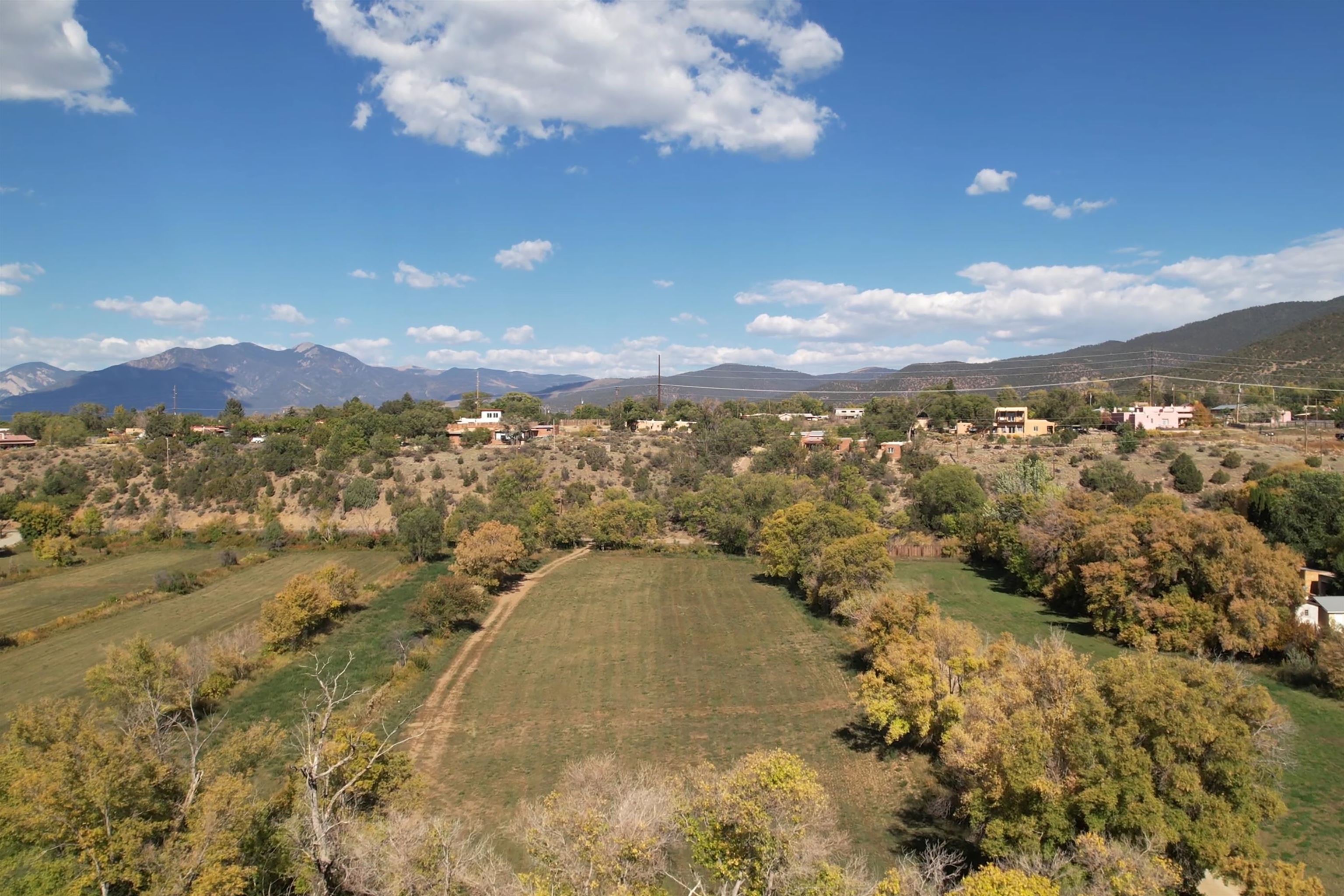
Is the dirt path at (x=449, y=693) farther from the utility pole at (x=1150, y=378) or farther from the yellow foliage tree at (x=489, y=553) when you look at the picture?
the utility pole at (x=1150, y=378)

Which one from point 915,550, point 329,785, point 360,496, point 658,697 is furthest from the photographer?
point 360,496

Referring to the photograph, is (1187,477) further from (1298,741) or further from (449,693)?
(449,693)

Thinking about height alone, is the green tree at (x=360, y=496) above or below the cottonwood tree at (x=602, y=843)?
below

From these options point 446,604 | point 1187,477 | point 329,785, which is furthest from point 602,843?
point 1187,477

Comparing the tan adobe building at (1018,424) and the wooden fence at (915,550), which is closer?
the wooden fence at (915,550)

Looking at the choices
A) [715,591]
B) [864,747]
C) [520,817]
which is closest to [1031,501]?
[715,591]

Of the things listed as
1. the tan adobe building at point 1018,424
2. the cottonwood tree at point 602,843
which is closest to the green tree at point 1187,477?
the tan adobe building at point 1018,424

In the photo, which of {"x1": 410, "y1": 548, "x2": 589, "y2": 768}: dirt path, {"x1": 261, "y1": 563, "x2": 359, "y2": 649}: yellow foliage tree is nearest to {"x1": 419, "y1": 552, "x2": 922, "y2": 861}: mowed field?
{"x1": 410, "y1": 548, "x2": 589, "y2": 768}: dirt path
